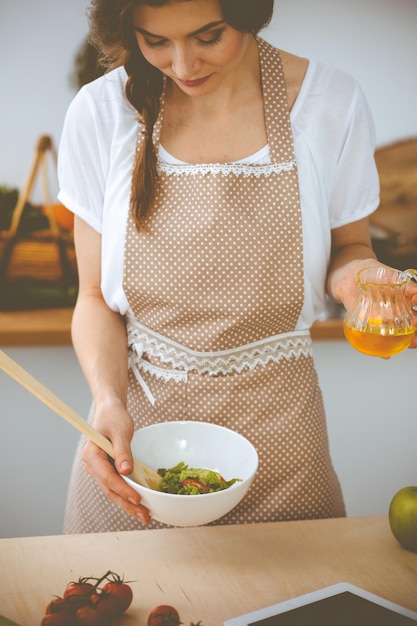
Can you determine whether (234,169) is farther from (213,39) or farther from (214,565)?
(214,565)

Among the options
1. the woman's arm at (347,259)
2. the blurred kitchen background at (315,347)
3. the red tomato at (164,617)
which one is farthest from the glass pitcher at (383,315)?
the blurred kitchen background at (315,347)

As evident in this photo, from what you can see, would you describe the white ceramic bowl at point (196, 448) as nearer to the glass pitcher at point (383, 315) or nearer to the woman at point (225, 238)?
the woman at point (225, 238)

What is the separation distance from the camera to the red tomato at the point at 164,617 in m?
0.96

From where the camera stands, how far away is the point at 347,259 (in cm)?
148

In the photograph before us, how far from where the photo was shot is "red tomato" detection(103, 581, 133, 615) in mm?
998

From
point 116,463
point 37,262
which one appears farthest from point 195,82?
point 37,262

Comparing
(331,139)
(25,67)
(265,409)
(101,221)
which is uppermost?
(25,67)

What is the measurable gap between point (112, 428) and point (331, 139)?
73 cm

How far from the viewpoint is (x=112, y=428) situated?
3.93ft

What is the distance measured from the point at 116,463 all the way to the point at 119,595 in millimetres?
198

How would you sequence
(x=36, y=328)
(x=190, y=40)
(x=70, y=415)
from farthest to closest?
(x=36, y=328) < (x=190, y=40) < (x=70, y=415)

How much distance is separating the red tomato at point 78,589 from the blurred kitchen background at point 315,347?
57.7 inches

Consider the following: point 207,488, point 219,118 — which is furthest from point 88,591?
point 219,118

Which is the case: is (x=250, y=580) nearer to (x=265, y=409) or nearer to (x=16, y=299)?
(x=265, y=409)
